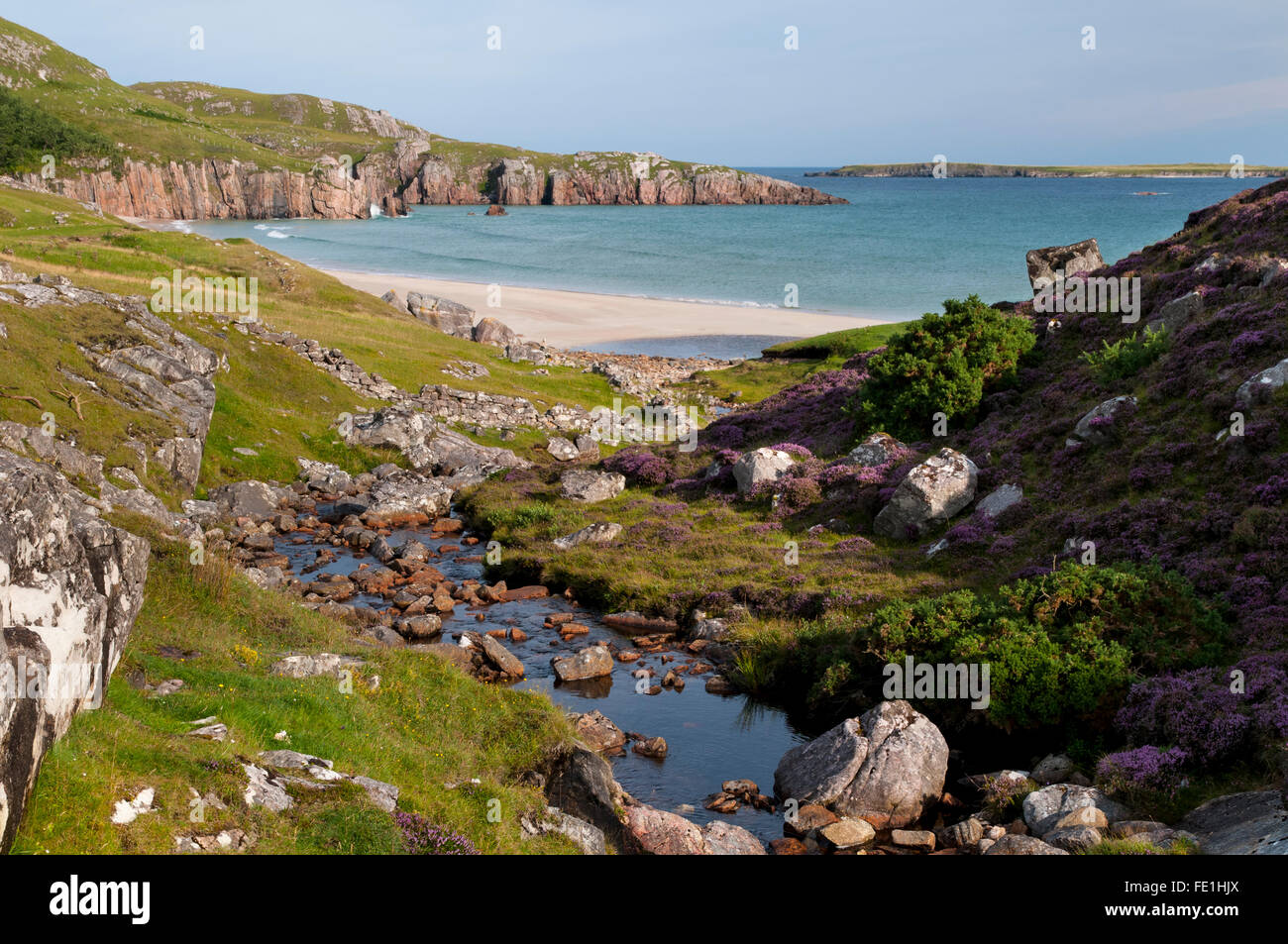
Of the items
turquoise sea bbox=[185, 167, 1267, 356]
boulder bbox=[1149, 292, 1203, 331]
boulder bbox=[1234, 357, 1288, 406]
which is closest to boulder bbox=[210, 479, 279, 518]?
boulder bbox=[1234, 357, 1288, 406]

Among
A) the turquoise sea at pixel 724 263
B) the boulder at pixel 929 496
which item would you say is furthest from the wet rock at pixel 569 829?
the turquoise sea at pixel 724 263

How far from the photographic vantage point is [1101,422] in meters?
27.3

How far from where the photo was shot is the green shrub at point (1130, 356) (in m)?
29.9

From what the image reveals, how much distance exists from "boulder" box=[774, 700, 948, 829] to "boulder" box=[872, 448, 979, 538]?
432 inches

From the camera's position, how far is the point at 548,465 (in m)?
43.1

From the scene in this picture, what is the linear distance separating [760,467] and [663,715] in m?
14.4

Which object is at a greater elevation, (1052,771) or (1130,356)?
(1130,356)

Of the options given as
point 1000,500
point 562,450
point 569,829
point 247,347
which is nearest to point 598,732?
point 569,829

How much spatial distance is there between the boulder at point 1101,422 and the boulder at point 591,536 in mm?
16262

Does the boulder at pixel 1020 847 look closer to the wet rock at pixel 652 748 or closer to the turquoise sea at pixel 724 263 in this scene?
the wet rock at pixel 652 748

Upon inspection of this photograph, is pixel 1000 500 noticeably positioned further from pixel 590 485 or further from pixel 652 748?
pixel 590 485

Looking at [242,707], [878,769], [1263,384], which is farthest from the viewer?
[1263,384]

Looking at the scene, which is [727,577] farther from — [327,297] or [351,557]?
[327,297]

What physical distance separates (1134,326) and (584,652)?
24.8 m
